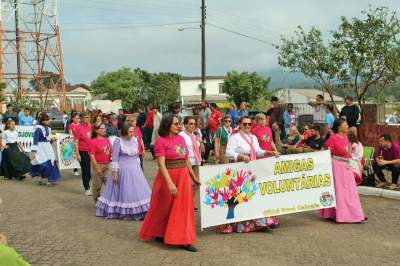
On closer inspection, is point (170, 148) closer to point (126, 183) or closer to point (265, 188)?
point (265, 188)

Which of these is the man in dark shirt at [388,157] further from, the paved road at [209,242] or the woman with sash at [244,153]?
the woman with sash at [244,153]

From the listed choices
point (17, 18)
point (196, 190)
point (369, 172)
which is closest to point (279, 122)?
point (369, 172)

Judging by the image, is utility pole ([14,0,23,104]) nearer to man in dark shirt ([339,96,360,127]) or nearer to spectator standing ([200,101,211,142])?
spectator standing ([200,101,211,142])

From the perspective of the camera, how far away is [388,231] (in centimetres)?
759

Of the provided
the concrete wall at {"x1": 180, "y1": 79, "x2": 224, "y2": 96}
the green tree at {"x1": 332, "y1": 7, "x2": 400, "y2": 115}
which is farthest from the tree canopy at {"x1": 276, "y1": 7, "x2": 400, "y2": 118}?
the concrete wall at {"x1": 180, "y1": 79, "x2": 224, "y2": 96}

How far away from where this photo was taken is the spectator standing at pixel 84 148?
11141 mm

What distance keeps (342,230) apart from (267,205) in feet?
4.04

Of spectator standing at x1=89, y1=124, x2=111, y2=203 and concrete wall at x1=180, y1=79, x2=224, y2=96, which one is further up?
concrete wall at x1=180, y1=79, x2=224, y2=96

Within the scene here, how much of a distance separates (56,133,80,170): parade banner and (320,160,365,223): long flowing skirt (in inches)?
321

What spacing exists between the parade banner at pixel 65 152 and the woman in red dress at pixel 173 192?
7.70m

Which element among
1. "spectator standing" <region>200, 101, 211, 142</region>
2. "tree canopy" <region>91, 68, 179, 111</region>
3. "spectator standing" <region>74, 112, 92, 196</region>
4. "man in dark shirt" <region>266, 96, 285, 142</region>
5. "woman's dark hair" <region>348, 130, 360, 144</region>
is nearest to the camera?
"woman's dark hair" <region>348, 130, 360, 144</region>

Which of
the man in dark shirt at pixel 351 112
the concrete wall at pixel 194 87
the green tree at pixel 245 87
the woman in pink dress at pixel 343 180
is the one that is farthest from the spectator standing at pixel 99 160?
the concrete wall at pixel 194 87

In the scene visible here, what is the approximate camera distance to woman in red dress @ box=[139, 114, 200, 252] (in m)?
6.57

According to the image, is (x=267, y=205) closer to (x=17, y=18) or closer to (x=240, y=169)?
(x=240, y=169)
